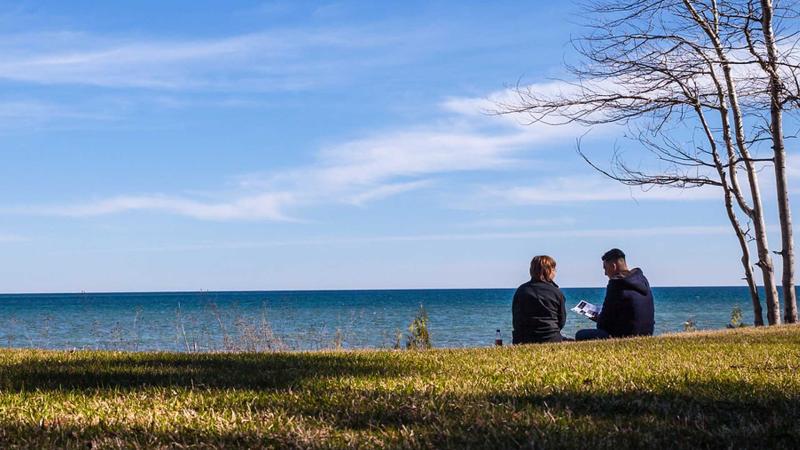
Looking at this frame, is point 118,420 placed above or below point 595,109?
below

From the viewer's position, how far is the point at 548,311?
37.3 feet

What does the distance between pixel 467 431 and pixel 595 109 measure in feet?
43.6

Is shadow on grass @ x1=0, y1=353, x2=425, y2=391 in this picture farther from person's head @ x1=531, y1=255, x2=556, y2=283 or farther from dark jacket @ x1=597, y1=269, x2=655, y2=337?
dark jacket @ x1=597, y1=269, x2=655, y2=337

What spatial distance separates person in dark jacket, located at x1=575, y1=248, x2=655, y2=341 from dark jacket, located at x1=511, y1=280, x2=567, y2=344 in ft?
1.59

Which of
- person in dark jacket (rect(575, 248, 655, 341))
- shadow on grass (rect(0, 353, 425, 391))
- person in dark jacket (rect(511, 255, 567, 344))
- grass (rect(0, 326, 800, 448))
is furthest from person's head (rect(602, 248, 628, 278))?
shadow on grass (rect(0, 353, 425, 391))

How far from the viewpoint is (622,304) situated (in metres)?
11.5

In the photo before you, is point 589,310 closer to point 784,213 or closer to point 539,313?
point 539,313

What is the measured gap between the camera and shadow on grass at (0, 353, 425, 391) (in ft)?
20.7

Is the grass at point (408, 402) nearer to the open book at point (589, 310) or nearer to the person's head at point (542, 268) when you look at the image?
the person's head at point (542, 268)

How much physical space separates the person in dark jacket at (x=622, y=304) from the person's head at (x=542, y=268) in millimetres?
735

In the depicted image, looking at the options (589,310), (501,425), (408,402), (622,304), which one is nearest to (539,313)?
(589,310)

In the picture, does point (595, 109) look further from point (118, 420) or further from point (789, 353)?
point (118, 420)

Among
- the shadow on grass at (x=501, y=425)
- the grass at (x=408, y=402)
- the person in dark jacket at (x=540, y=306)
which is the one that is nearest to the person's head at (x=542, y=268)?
the person in dark jacket at (x=540, y=306)

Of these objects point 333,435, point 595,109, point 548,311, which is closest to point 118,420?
point 333,435
